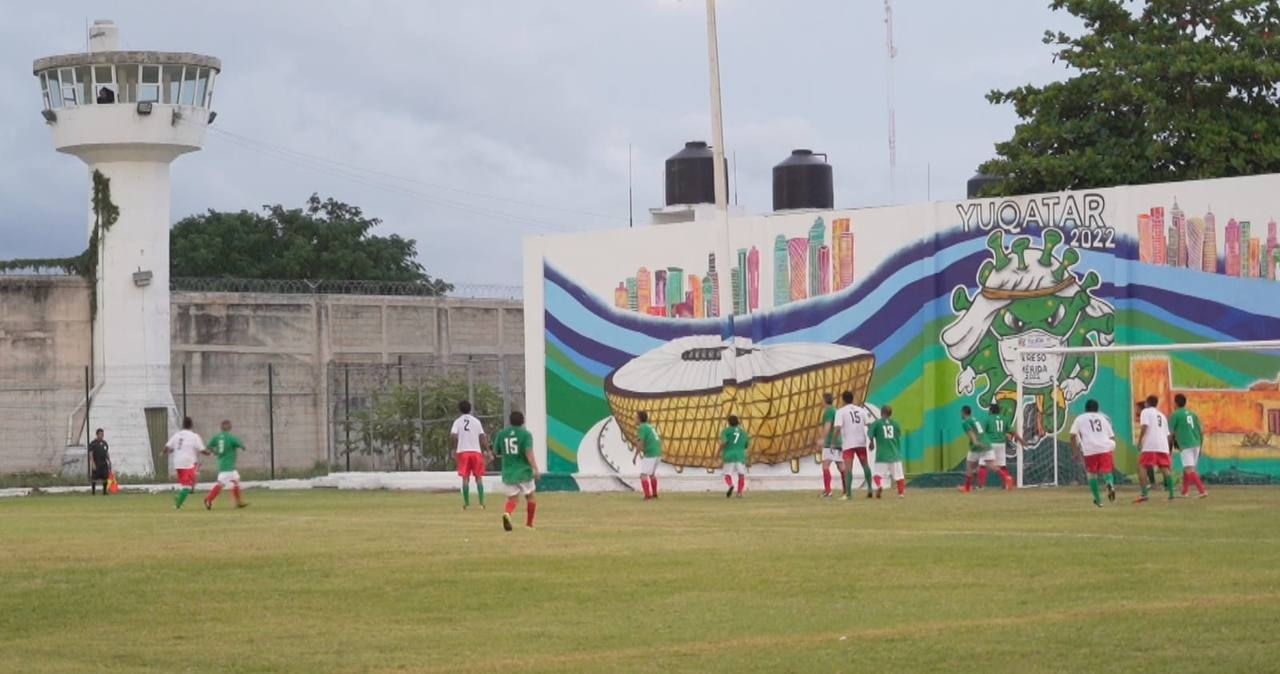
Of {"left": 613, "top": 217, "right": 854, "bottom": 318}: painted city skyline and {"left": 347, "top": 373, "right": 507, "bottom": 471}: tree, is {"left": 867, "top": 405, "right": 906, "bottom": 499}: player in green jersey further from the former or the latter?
{"left": 347, "top": 373, "right": 507, "bottom": 471}: tree

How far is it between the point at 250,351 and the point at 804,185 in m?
20.3

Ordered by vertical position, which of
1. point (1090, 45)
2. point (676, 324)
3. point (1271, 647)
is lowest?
point (1271, 647)

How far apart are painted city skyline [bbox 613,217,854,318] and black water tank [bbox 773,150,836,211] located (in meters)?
8.96

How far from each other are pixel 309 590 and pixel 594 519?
39.9 ft

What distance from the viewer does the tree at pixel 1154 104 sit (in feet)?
162

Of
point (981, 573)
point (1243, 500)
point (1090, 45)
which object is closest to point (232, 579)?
point (981, 573)

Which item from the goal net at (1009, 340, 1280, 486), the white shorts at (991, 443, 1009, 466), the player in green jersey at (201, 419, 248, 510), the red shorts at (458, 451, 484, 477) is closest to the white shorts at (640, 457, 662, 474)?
the red shorts at (458, 451, 484, 477)

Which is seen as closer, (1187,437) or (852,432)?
(1187,437)

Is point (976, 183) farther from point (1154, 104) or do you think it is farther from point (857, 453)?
point (857, 453)

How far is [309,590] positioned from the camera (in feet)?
71.7

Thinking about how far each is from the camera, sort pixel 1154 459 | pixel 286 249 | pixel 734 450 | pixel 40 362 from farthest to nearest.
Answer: pixel 286 249, pixel 40 362, pixel 734 450, pixel 1154 459

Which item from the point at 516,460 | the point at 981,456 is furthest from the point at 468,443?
the point at 981,456

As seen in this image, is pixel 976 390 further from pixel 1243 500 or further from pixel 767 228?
pixel 1243 500

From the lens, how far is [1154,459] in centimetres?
3509
